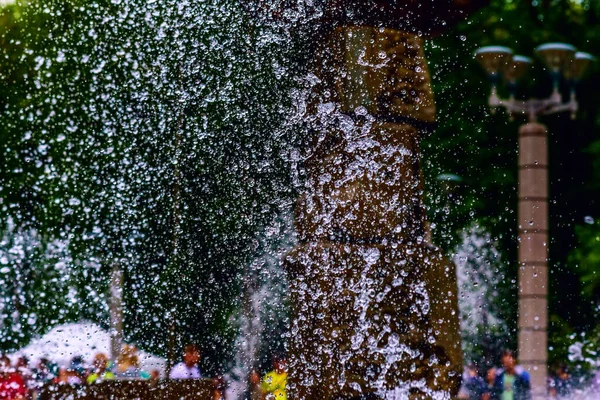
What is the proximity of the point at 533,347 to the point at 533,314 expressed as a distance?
384 mm

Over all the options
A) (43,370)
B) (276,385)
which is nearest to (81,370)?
(43,370)

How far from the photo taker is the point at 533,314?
9234 millimetres

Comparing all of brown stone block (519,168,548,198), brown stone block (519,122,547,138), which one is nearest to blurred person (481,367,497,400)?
brown stone block (519,168,548,198)

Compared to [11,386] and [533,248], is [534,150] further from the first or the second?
[11,386]

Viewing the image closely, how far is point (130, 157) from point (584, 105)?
6.44 m

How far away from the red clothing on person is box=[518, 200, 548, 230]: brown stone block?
235 inches

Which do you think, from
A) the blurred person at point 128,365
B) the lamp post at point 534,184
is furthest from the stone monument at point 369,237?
the lamp post at point 534,184

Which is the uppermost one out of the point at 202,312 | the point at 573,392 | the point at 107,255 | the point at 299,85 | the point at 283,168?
the point at 299,85

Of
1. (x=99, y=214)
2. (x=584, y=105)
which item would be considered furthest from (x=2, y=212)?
(x=584, y=105)

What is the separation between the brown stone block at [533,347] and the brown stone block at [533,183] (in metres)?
1.65

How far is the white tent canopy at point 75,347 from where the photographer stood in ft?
28.8

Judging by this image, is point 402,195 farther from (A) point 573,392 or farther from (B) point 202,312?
(A) point 573,392

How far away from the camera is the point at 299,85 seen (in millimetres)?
3049

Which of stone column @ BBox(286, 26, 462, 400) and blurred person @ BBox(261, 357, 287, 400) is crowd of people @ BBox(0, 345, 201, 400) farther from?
stone column @ BBox(286, 26, 462, 400)
